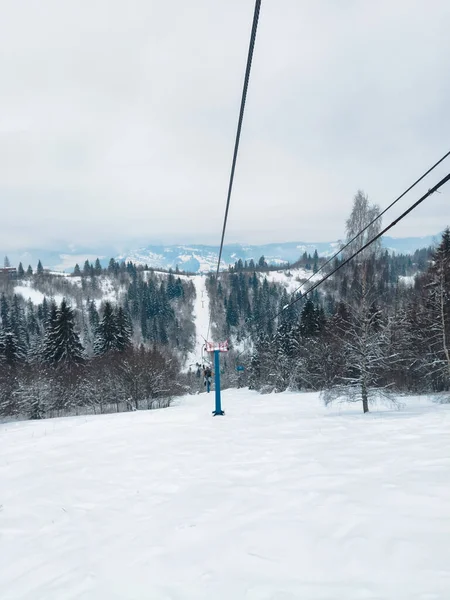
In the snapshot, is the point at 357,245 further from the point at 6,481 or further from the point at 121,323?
the point at 121,323

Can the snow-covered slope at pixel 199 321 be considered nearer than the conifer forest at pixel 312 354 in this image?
No

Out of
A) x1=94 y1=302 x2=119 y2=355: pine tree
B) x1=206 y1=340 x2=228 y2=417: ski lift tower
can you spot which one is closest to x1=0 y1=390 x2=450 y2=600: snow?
x1=206 y1=340 x2=228 y2=417: ski lift tower

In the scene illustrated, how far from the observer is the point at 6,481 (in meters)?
7.92

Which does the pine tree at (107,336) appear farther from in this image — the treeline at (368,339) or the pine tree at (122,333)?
the treeline at (368,339)

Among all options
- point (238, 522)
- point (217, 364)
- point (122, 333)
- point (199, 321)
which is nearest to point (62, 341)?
point (122, 333)

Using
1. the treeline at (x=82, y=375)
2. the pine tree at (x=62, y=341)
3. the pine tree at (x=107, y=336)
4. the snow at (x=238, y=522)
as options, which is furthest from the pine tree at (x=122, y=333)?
the snow at (x=238, y=522)

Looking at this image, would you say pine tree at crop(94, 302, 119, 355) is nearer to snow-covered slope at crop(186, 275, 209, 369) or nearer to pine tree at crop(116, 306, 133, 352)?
pine tree at crop(116, 306, 133, 352)

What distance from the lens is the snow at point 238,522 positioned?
3.66m

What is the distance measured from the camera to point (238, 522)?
4.96 m

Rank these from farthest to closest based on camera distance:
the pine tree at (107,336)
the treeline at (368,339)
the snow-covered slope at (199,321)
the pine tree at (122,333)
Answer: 1. the snow-covered slope at (199,321)
2. the pine tree at (107,336)
3. the pine tree at (122,333)
4. the treeline at (368,339)

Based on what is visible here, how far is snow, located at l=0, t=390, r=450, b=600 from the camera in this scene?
3658mm

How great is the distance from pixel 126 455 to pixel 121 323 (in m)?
44.4

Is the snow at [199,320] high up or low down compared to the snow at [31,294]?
down

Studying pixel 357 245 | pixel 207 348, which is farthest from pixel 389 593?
pixel 357 245
